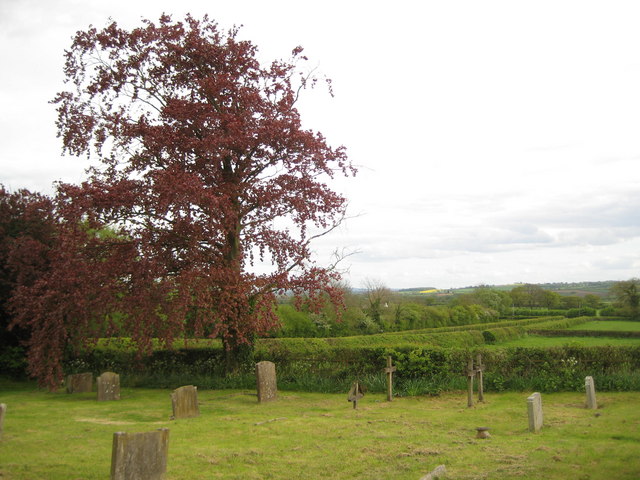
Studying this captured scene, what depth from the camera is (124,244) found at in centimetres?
1739

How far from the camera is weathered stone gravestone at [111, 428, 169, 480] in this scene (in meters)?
6.87

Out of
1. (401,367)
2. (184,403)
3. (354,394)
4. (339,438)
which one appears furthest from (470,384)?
(184,403)

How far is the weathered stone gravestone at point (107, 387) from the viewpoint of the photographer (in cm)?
1611

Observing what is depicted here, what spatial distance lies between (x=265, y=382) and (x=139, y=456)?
28.8ft

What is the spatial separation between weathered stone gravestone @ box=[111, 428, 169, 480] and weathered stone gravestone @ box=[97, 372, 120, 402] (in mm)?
10073

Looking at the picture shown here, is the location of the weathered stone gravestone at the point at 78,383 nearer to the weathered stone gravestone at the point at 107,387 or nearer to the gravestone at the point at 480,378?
the weathered stone gravestone at the point at 107,387

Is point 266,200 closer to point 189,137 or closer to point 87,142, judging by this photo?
point 189,137

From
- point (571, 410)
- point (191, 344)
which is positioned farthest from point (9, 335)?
point (571, 410)

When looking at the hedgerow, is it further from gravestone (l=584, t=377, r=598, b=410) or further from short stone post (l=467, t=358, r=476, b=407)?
gravestone (l=584, t=377, r=598, b=410)

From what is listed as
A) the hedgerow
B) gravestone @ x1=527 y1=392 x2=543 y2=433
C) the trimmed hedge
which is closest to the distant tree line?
the hedgerow

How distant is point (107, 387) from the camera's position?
16188 millimetres

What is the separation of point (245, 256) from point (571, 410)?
11827 millimetres

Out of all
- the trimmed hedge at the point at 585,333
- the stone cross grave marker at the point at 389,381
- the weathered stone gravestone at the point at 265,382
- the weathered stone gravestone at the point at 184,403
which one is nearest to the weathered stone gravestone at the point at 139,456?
the weathered stone gravestone at the point at 184,403

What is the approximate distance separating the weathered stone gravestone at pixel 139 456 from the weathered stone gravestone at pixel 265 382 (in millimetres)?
8361
